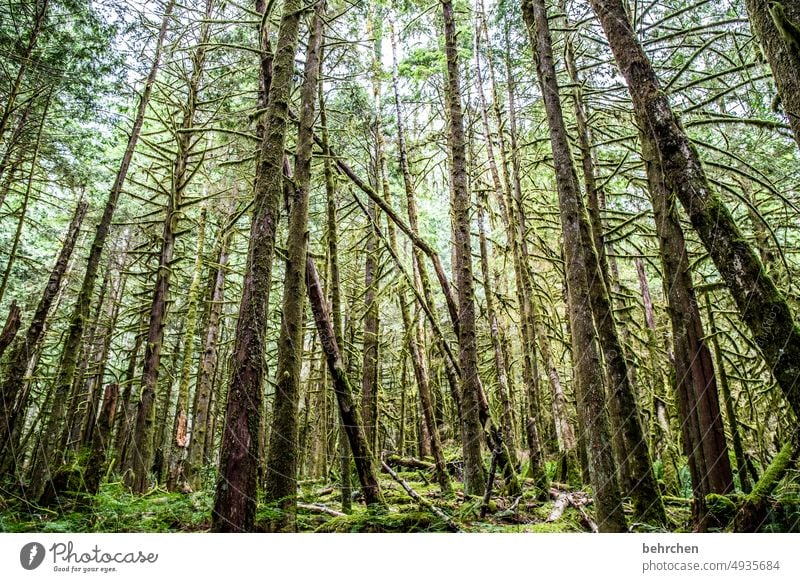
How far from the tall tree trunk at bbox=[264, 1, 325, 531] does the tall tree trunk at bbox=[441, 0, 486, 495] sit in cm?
232

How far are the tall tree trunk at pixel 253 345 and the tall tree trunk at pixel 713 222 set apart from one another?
9.56ft

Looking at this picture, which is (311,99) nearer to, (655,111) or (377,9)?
(655,111)

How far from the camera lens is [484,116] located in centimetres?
798

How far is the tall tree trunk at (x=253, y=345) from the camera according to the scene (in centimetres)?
289

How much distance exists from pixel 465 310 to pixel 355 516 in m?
2.78

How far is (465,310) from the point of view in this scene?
5.72 metres

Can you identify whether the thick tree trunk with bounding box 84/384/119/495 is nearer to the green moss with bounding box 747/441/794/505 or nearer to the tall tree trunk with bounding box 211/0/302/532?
the tall tree trunk with bounding box 211/0/302/532

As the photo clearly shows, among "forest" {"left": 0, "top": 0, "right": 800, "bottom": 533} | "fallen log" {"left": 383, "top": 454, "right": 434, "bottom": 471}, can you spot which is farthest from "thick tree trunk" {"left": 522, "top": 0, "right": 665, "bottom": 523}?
"fallen log" {"left": 383, "top": 454, "right": 434, "bottom": 471}

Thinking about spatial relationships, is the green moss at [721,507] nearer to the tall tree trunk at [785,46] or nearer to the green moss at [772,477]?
the green moss at [772,477]

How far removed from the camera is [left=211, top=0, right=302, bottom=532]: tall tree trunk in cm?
289

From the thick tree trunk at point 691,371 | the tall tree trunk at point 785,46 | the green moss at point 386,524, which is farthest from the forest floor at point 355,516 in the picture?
the tall tree trunk at point 785,46

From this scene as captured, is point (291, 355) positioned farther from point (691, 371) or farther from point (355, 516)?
point (691, 371)

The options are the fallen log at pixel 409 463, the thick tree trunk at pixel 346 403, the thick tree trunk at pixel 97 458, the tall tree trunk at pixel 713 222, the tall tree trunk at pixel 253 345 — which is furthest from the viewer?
the fallen log at pixel 409 463
